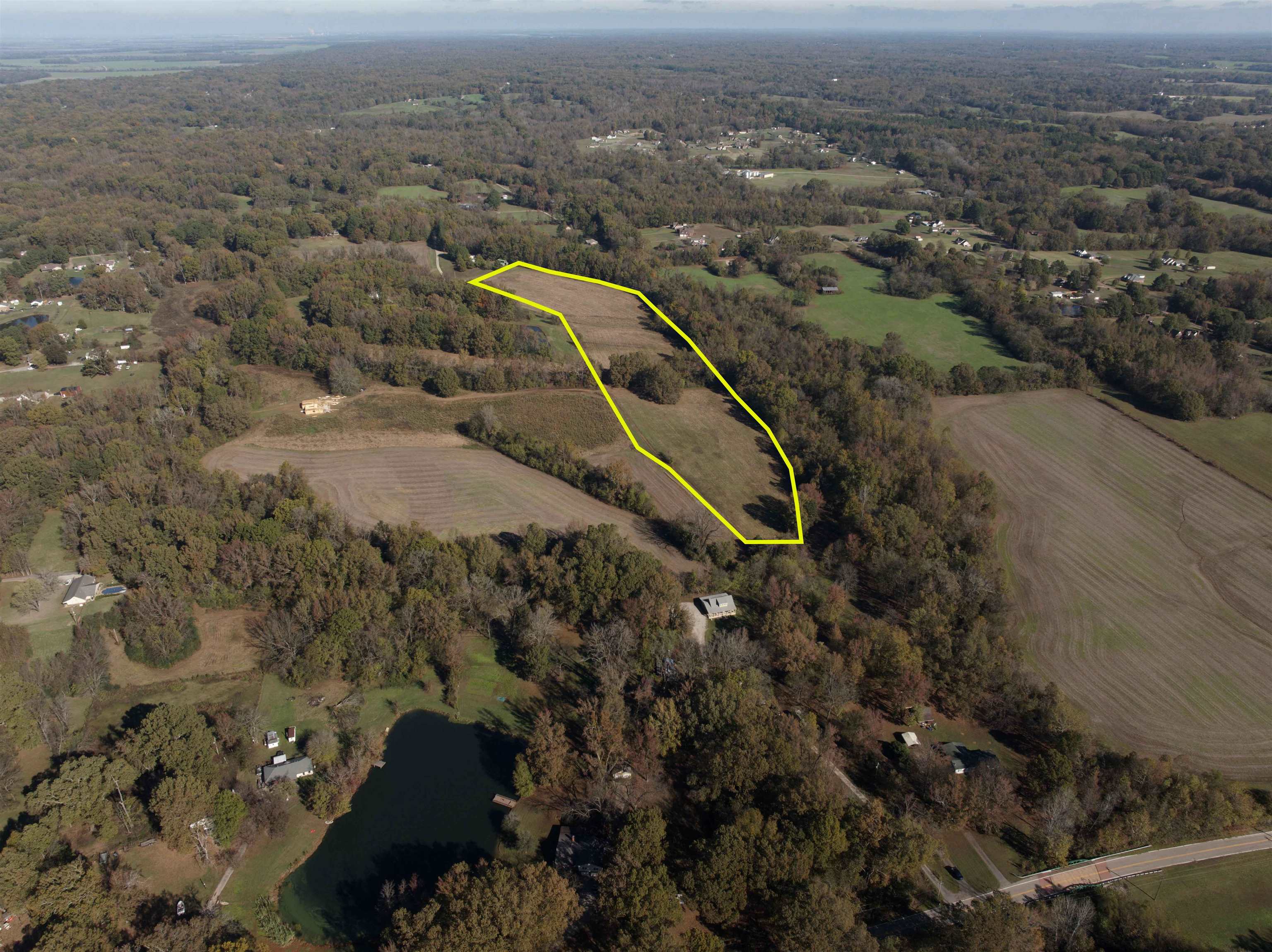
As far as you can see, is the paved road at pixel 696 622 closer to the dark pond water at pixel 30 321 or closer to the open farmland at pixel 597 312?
the open farmland at pixel 597 312

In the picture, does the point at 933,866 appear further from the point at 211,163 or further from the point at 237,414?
the point at 211,163

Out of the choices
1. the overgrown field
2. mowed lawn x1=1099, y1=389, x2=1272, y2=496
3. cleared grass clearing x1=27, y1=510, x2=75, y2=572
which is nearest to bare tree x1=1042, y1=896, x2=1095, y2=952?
the overgrown field

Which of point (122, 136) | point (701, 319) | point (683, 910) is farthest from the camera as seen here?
point (122, 136)

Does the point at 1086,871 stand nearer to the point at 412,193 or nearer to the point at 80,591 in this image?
the point at 80,591

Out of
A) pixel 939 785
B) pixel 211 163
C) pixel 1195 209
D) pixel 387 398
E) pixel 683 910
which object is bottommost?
pixel 683 910

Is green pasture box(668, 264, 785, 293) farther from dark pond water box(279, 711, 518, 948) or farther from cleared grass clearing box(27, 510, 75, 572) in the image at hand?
cleared grass clearing box(27, 510, 75, 572)

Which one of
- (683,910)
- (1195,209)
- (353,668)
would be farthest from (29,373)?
(1195,209)
